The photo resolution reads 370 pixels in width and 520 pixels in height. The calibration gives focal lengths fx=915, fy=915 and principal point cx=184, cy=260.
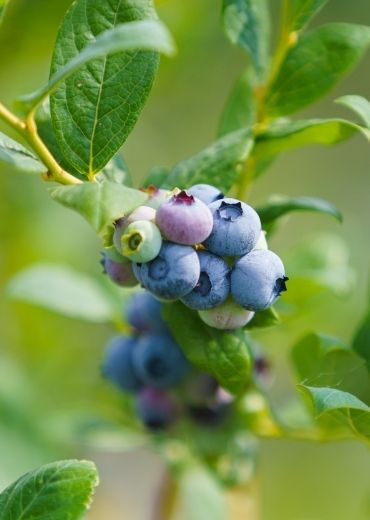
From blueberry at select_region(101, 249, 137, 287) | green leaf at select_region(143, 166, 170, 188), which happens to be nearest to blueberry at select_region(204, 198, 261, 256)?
blueberry at select_region(101, 249, 137, 287)

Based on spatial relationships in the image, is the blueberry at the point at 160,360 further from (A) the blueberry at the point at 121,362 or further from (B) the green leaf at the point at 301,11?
(B) the green leaf at the point at 301,11

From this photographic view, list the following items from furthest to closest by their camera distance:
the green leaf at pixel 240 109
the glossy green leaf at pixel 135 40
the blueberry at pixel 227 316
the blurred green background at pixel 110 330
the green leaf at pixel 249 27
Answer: the blurred green background at pixel 110 330 < the green leaf at pixel 240 109 < the green leaf at pixel 249 27 < the blueberry at pixel 227 316 < the glossy green leaf at pixel 135 40

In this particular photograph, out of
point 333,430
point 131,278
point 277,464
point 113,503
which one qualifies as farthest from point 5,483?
point 277,464

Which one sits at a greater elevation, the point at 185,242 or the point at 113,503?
the point at 185,242

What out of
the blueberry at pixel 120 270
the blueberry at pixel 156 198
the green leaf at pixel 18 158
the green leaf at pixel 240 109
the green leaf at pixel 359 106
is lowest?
the blueberry at pixel 120 270

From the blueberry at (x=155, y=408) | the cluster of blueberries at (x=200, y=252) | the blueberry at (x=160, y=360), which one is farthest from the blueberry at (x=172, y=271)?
the blueberry at (x=155, y=408)

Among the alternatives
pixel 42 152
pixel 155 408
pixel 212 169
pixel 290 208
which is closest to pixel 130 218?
pixel 42 152

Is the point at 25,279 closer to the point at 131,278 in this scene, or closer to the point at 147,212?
the point at 131,278

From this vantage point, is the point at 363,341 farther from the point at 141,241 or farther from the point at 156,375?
the point at 141,241
